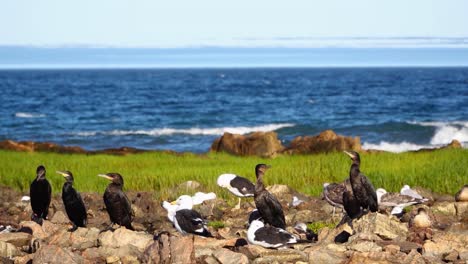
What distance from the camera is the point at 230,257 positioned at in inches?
411

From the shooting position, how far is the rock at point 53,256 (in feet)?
34.5

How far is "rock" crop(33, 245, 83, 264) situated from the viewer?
10.5 m

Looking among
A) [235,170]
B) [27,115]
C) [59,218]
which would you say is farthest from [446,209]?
[27,115]

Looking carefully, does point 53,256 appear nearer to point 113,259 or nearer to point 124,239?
point 113,259

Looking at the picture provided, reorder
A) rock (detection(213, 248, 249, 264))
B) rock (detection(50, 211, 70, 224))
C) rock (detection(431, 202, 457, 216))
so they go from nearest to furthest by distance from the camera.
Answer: rock (detection(213, 248, 249, 264)) → rock (detection(431, 202, 457, 216)) → rock (detection(50, 211, 70, 224))

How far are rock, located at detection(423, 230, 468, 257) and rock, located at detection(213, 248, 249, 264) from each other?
2.34 meters

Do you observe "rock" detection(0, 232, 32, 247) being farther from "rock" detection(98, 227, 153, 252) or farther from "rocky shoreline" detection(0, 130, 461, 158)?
"rocky shoreline" detection(0, 130, 461, 158)

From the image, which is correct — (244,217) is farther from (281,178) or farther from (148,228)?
(281,178)

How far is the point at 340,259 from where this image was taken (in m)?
10.5

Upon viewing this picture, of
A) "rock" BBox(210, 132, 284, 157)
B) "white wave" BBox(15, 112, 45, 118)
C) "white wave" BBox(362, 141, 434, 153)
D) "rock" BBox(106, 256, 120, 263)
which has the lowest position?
"white wave" BBox(15, 112, 45, 118)

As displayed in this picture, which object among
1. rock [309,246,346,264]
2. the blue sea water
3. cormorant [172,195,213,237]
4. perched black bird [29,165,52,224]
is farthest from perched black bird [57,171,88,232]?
the blue sea water

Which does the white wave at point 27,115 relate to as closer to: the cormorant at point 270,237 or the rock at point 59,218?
the rock at point 59,218

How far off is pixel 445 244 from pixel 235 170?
10.5 m

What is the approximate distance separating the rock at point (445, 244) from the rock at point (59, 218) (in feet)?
22.3
